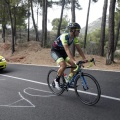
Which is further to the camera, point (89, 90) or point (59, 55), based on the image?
point (59, 55)

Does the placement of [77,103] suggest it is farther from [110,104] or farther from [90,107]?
[110,104]

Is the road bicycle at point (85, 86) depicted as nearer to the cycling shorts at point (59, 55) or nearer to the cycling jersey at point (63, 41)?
the cycling shorts at point (59, 55)

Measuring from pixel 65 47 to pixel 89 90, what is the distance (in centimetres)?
132

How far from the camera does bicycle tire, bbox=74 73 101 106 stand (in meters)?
5.36

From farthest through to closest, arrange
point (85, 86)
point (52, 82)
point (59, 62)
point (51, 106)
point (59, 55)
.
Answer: point (52, 82), point (59, 55), point (59, 62), point (85, 86), point (51, 106)

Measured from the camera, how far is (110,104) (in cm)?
552

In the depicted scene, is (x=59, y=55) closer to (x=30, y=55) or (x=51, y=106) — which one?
(x=51, y=106)

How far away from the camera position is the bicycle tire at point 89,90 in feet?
17.6

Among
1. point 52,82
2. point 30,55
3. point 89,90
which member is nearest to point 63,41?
point 89,90

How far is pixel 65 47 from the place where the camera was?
5.76 m

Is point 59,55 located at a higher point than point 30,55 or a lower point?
higher

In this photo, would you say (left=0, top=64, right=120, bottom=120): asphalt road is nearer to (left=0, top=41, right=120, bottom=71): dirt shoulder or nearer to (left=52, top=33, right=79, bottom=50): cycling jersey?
(left=52, top=33, right=79, bottom=50): cycling jersey

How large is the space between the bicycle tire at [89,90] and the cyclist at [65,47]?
0.42 m

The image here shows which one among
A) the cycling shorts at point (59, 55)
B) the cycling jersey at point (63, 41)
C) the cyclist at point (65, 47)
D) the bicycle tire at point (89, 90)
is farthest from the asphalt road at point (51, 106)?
the cycling jersey at point (63, 41)
